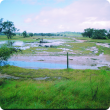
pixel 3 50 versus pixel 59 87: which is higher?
pixel 3 50

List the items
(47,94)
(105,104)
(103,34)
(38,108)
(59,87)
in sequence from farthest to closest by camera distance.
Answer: (103,34), (59,87), (47,94), (105,104), (38,108)

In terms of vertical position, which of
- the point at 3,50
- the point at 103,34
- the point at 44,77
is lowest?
the point at 44,77

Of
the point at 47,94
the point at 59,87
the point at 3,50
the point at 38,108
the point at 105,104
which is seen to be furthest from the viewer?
the point at 3,50

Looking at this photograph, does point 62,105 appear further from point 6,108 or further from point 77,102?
point 6,108

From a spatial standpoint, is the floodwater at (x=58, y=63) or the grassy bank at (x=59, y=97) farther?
the floodwater at (x=58, y=63)

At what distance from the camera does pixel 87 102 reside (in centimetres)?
599

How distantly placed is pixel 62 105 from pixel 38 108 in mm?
1215

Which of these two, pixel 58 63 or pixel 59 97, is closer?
pixel 59 97

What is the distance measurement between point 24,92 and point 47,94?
1.44 metres

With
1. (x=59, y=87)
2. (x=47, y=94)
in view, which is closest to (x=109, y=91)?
(x=59, y=87)

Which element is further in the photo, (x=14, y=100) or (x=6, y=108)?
(x=14, y=100)

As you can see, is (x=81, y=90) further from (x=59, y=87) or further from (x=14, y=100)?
(x=14, y=100)

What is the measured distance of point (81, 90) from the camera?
7.09 metres

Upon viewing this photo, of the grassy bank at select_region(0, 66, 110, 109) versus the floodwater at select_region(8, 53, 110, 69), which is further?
the floodwater at select_region(8, 53, 110, 69)
